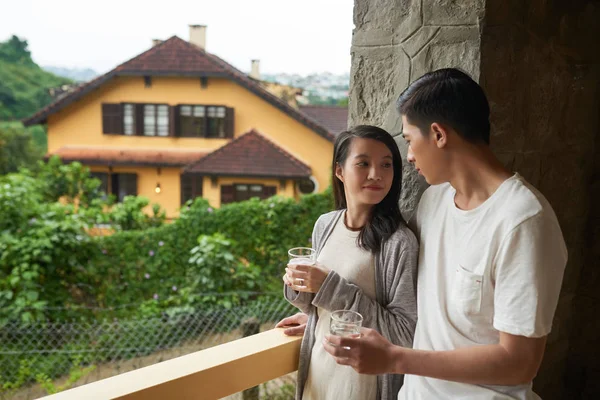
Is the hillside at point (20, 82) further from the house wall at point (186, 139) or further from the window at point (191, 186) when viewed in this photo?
the window at point (191, 186)

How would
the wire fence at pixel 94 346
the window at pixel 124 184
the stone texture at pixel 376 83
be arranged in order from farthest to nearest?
the window at pixel 124 184 → the wire fence at pixel 94 346 → the stone texture at pixel 376 83

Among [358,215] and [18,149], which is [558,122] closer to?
[358,215]

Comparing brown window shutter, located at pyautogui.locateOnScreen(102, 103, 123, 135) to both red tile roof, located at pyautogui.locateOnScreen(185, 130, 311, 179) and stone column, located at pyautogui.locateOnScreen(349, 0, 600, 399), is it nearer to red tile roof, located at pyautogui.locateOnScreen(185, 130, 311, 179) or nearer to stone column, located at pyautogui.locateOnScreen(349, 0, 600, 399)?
red tile roof, located at pyautogui.locateOnScreen(185, 130, 311, 179)

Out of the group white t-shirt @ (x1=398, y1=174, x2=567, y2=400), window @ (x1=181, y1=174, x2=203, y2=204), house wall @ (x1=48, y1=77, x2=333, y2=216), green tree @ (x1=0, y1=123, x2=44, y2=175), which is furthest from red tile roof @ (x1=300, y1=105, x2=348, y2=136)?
white t-shirt @ (x1=398, y1=174, x2=567, y2=400)

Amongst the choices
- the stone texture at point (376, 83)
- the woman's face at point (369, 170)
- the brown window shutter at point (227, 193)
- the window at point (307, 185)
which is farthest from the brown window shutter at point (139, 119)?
the woman's face at point (369, 170)

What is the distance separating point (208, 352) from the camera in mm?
1405

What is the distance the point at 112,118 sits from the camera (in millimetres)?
12820

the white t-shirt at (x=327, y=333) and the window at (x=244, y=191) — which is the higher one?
the white t-shirt at (x=327, y=333)

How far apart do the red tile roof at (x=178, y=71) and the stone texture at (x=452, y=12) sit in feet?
35.4

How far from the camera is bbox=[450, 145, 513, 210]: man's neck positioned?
42.6 inches

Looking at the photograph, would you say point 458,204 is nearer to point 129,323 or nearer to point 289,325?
point 289,325

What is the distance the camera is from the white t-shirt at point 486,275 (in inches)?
37.0

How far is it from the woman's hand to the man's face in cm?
35

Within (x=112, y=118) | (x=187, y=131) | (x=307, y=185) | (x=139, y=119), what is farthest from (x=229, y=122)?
(x=112, y=118)
